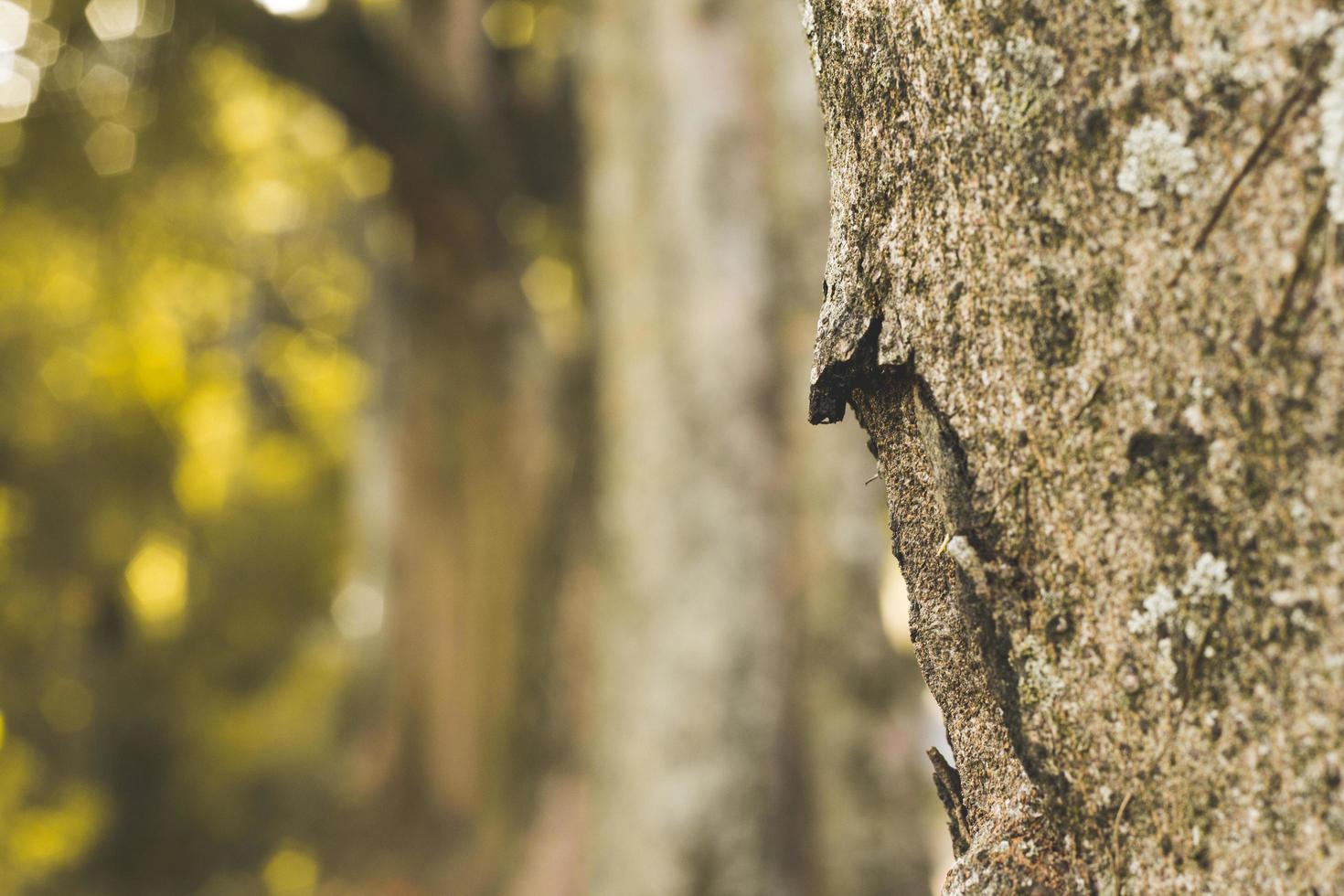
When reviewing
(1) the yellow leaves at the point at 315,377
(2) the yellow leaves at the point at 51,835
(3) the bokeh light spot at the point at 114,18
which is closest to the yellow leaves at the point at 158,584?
(2) the yellow leaves at the point at 51,835

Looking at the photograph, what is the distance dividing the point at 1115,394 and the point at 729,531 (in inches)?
137

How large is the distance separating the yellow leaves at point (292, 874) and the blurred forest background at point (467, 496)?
0.10 ft

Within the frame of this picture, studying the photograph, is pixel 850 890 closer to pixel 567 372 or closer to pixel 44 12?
pixel 567 372

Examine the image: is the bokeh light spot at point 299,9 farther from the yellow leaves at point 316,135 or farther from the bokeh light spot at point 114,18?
the yellow leaves at point 316,135

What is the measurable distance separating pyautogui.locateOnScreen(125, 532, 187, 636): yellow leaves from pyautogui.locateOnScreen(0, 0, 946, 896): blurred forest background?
0.03 meters

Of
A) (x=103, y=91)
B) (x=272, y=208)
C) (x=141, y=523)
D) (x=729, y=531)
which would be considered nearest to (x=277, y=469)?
(x=141, y=523)

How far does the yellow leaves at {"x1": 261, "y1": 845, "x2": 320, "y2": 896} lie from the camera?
6.86 meters

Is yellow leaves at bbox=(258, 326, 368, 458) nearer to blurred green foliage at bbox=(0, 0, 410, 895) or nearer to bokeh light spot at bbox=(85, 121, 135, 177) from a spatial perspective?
blurred green foliage at bbox=(0, 0, 410, 895)

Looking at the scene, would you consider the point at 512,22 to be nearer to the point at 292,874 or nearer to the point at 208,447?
the point at 208,447

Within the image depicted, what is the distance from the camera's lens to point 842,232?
95cm

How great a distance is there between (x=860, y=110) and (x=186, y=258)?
30.4 ft

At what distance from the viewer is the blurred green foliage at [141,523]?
19.8 feet

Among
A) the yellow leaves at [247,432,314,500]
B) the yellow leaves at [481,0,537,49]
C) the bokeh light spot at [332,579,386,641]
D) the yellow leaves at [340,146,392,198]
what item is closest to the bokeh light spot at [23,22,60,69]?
the yellow leaves at [340,146,392,198]

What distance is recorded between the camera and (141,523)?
7090 mm
